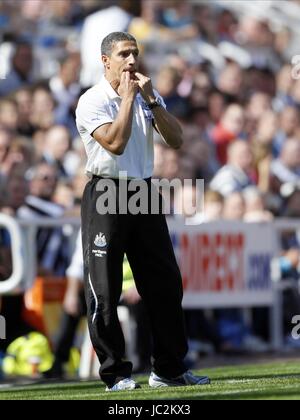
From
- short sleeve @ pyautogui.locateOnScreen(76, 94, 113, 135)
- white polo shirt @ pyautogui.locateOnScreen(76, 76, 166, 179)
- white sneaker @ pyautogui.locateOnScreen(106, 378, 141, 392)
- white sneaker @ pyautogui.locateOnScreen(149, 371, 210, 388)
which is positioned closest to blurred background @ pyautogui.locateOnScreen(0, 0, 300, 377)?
white sneaker @ pyautogui.locateOnScreen(149, 371, 210, 388)

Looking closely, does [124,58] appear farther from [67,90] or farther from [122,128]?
[67,90]

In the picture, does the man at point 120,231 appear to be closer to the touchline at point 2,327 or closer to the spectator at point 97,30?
the touchline at point 2,327

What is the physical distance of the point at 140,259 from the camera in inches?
339

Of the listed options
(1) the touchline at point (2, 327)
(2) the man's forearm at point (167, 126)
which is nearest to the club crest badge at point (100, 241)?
(2) the man's forearm at point (167, 126)

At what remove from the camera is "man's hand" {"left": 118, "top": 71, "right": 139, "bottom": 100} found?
8227mm

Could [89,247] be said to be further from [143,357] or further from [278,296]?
[278,296]

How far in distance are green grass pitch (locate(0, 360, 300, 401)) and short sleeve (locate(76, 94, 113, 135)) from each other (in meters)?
1.71

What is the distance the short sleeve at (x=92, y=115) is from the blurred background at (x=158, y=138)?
360 centimetres

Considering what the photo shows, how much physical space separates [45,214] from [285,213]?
3413 mm

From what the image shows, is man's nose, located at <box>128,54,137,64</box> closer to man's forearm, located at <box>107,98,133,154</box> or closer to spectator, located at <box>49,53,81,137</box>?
man's forearm, located at <box>107,98,133,154</box>

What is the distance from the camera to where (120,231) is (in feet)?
27.8

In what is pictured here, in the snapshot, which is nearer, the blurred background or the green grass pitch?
the green grass pitch

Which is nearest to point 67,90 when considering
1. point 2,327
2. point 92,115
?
point 2,327

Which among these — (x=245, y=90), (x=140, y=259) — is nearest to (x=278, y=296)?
(x=245, y=90)
